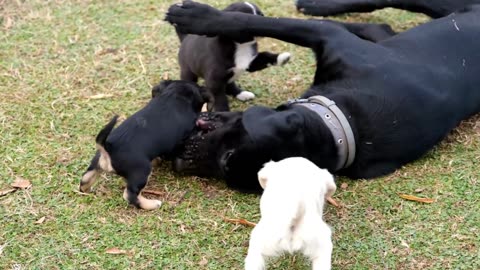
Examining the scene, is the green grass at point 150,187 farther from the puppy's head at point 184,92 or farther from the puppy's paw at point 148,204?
the puppy's head at point 184,92

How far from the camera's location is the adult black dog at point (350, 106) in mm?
3219

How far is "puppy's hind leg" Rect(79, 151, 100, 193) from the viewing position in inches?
126

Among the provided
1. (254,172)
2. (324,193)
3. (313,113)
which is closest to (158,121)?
(254,172)

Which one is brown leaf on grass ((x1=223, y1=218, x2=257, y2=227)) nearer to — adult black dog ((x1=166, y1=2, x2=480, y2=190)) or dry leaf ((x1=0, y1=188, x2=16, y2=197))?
adult black dog ((x1=166, y1=2, x2=480, y2=190))

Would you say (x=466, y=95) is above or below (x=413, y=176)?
above

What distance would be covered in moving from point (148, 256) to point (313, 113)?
1.00 m

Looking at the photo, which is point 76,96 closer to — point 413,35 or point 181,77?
point 181,77

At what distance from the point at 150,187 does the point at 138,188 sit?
8.8 inches

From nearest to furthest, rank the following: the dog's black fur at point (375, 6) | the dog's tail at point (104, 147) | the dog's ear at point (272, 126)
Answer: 1. the dog's tail at point (104, 147)
2. the dog's ear at point (272, 126)
3. the dog's black fur at point (375, 6)

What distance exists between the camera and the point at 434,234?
301 centimetres

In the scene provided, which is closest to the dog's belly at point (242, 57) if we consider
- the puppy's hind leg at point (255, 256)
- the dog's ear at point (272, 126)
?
the dog's ear at point (272, 126)

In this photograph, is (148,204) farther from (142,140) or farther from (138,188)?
(142,140)

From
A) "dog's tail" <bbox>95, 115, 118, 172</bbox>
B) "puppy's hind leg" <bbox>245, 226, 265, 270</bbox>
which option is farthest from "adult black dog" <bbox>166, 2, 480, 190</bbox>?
"puppy's hind leg" <bbox>245, 226, 265, 270</bbox>

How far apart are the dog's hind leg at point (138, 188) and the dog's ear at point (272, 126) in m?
0.49
